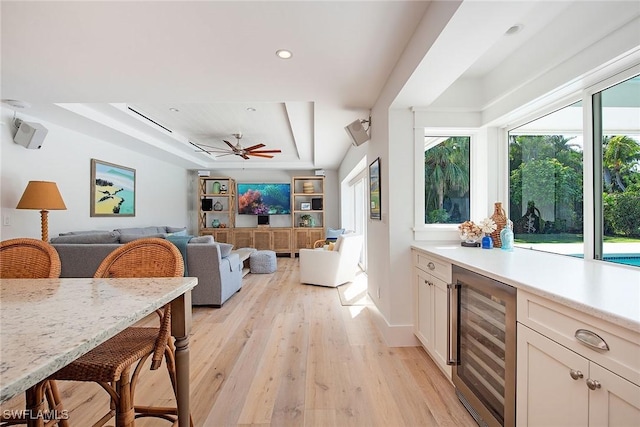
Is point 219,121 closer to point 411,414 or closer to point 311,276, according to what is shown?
point 311,276

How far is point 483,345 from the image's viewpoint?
4.82ft

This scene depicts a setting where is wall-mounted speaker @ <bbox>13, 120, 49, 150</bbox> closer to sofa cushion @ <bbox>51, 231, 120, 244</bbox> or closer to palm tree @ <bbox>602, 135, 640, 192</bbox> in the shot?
sofa cushion @ <bbox>51, 231, 120, 244</bbox>

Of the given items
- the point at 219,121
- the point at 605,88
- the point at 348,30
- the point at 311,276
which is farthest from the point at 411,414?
the point at 219,121

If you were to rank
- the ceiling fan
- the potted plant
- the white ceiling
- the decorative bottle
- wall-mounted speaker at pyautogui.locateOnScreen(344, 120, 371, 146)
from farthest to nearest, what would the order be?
1. the potted plant
2. the ceiling fan
3. wall-mounted speaker at pyautogui.locateOnScreen(344, 120, 371, 146)
4. the decorative bottle
5. the white ceiling

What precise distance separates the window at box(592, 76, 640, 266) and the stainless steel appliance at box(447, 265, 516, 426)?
804 mm

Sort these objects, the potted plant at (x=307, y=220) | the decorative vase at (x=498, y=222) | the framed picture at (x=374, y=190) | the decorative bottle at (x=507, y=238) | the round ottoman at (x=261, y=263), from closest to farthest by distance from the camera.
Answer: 1. the decorative bottle at (x=507, y=238)
2. the decorative vase at (x=498, y=222)
3. the framed picture at (x=374, y=190)
4. the round ottoman at (x=261, y=263)
5. the potted plant at (x=307, y=220)

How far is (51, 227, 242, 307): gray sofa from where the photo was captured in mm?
3082

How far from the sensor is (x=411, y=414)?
5.18ft

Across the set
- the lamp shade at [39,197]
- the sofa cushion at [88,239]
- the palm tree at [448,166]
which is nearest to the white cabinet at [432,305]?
the palm tree at [448,166]

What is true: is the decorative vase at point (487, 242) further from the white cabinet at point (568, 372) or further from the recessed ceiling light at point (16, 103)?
the recessed ceiling light at point (16, 103)

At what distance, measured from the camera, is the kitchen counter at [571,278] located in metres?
Result: 0.84

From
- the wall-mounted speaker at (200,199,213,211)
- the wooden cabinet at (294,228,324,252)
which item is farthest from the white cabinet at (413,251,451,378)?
the wall-mounted speaker at (200,199,213,211)

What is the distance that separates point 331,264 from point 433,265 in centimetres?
233

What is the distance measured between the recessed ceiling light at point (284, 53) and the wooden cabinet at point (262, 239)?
569 cm
